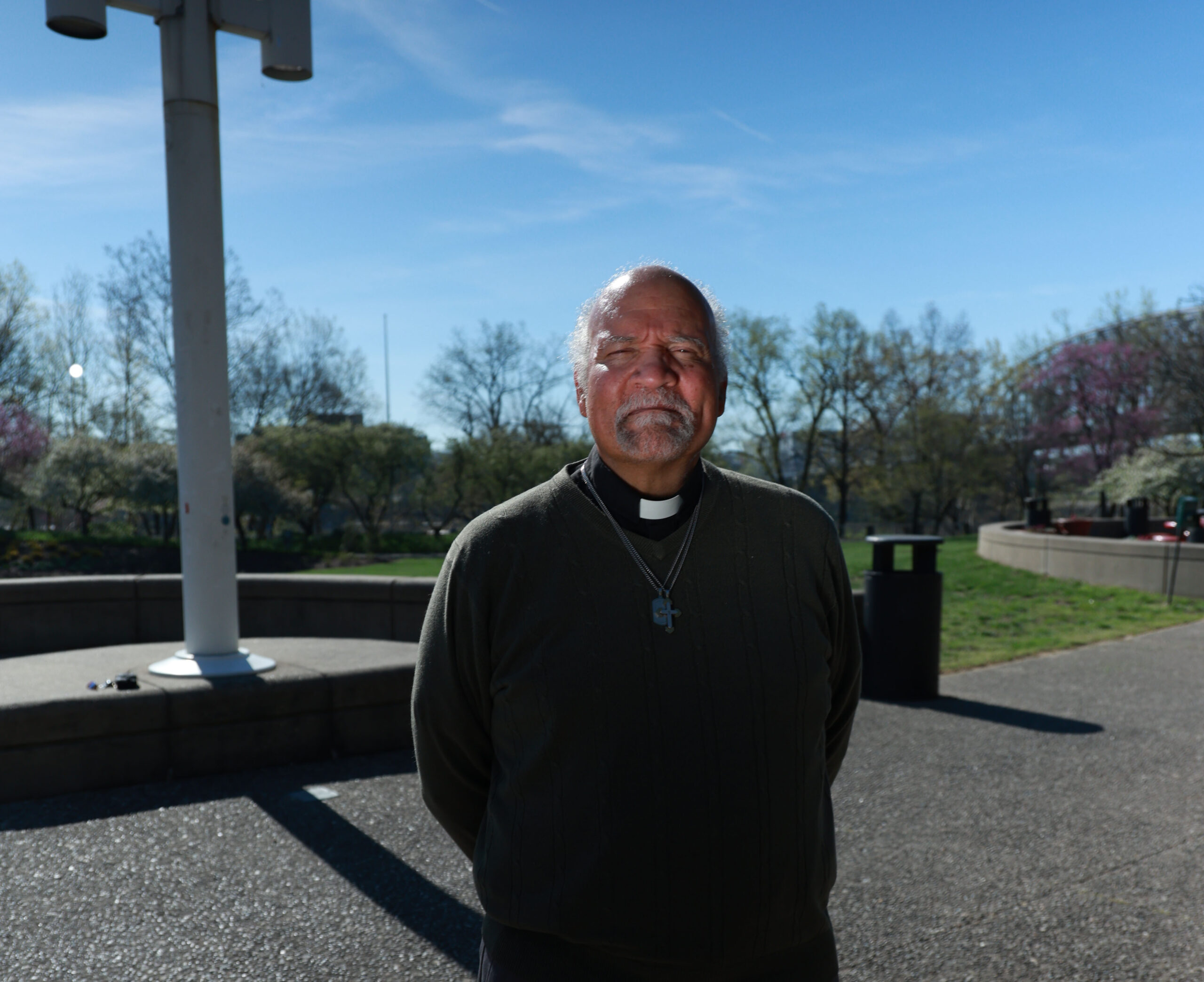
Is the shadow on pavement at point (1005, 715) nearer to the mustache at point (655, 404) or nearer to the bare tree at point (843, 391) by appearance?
the mustache at point (655, 404)

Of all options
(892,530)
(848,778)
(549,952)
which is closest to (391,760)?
(848,778)

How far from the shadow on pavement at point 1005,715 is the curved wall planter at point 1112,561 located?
8690mm

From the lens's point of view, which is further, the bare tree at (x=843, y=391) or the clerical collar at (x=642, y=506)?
the bare tree at (x=843, y=391)

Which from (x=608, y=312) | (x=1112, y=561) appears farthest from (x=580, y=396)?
(x=1112, y=561)

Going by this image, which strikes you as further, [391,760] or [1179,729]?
[1179,729]

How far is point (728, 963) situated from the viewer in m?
1.68

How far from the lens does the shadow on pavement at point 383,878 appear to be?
3.47 metres

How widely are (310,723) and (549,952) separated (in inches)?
164

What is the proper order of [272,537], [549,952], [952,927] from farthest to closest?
1. [272,537]
2. [952,927]
3. [549,952]

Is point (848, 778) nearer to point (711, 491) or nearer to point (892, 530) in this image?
point (711, 491)

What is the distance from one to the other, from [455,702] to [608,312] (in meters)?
0.77

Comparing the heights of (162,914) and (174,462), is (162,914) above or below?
below

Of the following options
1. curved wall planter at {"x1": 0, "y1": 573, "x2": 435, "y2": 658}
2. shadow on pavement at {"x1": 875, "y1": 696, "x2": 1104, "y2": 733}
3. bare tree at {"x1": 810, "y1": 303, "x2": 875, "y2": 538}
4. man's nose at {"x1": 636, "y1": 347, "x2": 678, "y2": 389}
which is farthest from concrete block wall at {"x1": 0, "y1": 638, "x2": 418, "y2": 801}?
bare tree at {"x1": 810, "y1": 303, "x2": 875, "y2": 538}

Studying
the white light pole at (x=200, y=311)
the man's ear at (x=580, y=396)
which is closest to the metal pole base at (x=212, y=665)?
the white light pole at (x=200, y=311)
